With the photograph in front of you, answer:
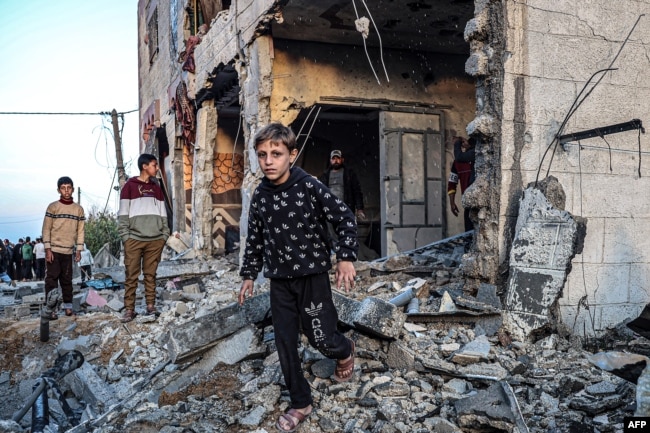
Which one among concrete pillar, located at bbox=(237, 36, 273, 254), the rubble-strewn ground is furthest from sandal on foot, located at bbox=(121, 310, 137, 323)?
concrete pillar, located at bbox=(237, 36, 273, 254)

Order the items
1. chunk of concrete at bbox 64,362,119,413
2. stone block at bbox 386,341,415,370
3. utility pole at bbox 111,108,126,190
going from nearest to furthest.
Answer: stone block at bbox 386,341,415,370, chunk of concrete at bbox 64,362,119,413, utility pole at bbox 111,108,126,190

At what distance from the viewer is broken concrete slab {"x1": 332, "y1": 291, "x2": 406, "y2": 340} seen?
3.75 metres

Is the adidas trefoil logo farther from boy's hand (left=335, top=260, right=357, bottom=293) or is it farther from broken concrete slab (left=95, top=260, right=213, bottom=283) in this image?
broken concrete slab (left=95, top=260, right=213, bottom=283)

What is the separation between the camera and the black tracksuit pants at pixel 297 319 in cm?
317

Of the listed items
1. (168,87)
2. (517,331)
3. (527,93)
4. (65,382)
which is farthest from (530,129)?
(168,87)

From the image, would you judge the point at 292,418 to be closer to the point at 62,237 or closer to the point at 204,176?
the point at 62,237

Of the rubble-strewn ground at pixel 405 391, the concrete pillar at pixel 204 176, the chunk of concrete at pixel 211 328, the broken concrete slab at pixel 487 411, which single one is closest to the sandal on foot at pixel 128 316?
the rubble-strewn ground at pixel 405 391

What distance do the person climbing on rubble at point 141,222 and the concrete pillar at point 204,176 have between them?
525cm

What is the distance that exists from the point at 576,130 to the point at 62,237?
5.79 metres

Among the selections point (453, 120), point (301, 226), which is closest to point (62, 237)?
point (301, 226)

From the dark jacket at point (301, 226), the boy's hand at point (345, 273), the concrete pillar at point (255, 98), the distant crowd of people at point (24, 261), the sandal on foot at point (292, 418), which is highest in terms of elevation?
the concrete pillar at point (255, 98)

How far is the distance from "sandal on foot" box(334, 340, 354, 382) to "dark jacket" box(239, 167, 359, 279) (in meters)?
0.66

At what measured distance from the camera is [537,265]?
14.4ft

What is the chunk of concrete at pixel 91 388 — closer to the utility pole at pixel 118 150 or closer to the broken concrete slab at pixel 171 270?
the broken concrete slab at pixel 171 270
